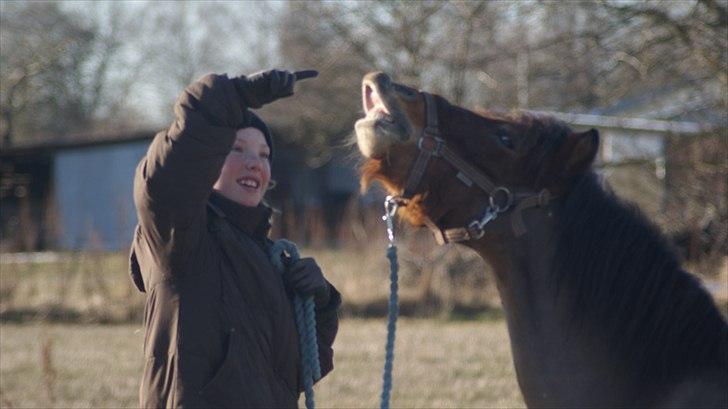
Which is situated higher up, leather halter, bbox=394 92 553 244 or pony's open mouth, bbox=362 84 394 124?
pony's open mouth, bbox=362 84 394 124

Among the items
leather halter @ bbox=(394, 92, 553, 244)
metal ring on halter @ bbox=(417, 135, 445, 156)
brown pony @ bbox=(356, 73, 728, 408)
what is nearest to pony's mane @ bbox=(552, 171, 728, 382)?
brown pony @ bbox=(356, 73, 728, 408)

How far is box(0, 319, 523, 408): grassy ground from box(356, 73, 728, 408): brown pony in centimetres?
261

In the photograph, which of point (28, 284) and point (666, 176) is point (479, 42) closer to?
point (666, 176)

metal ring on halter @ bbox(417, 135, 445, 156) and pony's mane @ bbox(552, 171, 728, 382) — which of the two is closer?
pony's mane @ bbox(552, 171, 728, 382)

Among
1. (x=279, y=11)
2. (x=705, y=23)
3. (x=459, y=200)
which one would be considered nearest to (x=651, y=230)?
(x=459, y=200)

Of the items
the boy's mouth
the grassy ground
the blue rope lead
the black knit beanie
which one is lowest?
the grassy ground

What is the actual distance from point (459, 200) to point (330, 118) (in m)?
18.8

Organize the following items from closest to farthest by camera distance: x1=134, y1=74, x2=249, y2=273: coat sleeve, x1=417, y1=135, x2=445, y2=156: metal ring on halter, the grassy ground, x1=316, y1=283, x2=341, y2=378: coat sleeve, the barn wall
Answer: x1=134, y1=74, x2=249, y2=273: coat sleeve, x1=417, y1=135, x2=445, y2=156: metal ring on halter, x1=316, y1=283, x2=341, y2=378: coat sleeve, the grassy ground, the barn wall

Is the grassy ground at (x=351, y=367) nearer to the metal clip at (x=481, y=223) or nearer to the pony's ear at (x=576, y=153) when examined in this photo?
the metal clip at (x=481, y=223)

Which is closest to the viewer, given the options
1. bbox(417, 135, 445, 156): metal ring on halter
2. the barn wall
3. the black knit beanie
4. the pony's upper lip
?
the pony's upper lip

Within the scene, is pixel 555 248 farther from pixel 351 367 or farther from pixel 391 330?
pixel 351 367

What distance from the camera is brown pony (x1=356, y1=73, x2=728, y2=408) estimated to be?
3357 mm

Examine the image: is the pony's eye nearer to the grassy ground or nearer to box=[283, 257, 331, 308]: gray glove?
box=[283, 257, 331, 308]: gray glove

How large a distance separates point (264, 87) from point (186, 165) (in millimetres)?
353
